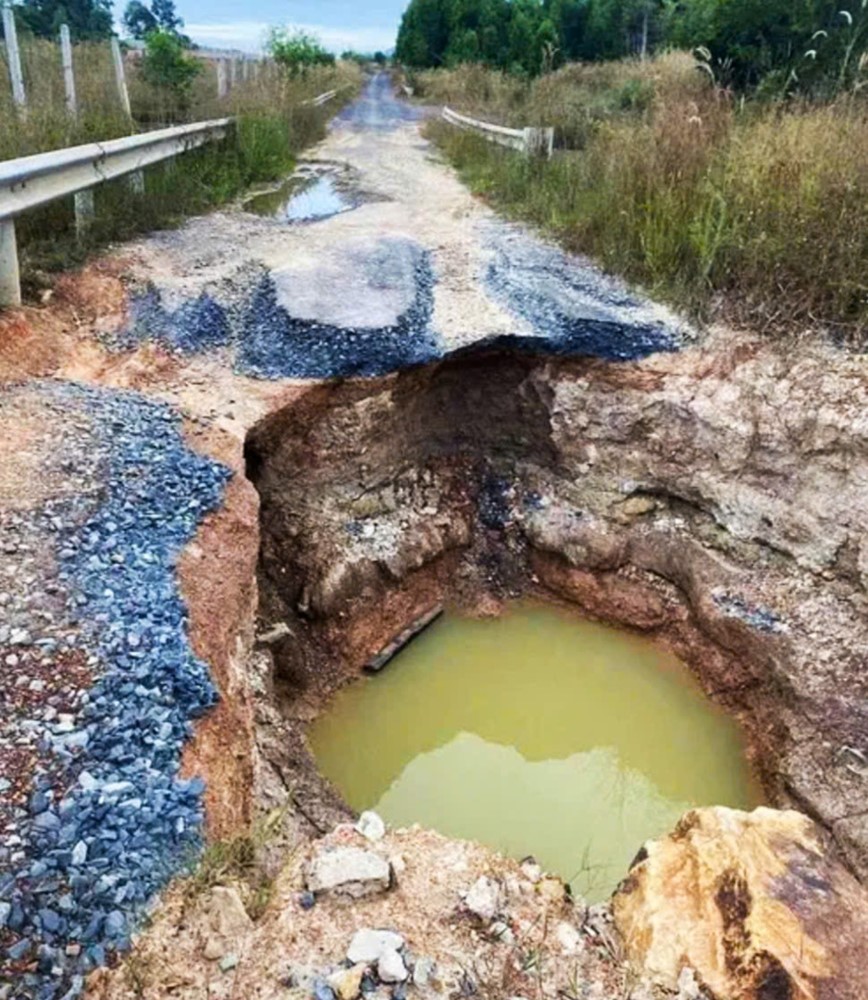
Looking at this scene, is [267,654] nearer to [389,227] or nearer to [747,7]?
[389,227]

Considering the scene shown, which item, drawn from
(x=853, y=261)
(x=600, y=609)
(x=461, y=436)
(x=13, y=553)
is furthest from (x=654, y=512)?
(x=13, y=553)

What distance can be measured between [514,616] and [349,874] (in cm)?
380

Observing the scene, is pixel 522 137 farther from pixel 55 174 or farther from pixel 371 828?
pixel 371 828

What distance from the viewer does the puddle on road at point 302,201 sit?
8.68m

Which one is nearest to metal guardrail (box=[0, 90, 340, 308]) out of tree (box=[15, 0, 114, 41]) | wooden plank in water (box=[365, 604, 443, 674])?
wooden plank in water (box=[365, 604, 443, 674])

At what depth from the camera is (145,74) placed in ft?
35.5

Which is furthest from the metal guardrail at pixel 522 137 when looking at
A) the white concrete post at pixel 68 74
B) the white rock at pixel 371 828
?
the white rock at pixel 371 828

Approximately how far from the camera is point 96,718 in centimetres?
287

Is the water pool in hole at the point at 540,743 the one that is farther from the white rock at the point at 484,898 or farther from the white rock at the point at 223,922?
the white rock at the point at 223,922

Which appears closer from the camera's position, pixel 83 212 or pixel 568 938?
pixel 568 938

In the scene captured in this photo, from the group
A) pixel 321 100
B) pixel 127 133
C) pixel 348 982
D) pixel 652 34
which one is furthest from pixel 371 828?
pixel 652 34

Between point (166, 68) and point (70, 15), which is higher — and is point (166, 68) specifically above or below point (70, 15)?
below

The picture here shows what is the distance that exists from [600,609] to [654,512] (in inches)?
32.3

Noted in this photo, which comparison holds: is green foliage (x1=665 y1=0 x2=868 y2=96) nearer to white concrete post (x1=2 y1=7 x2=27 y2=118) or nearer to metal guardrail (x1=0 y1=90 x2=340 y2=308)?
metal guardrail (x1=0 y1=90 x2=340 y2=308)
